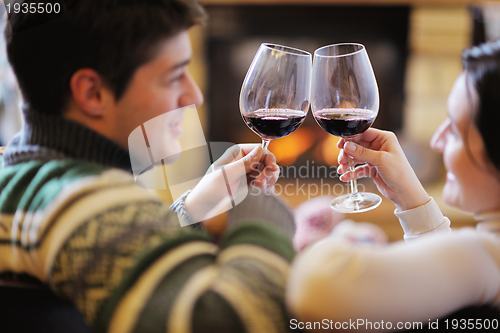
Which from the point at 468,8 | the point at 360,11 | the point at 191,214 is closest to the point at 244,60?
the point at 360,11

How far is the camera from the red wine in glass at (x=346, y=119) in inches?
29.8

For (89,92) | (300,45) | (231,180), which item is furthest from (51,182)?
(300,45)

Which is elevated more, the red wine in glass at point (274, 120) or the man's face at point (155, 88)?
the man's face at point (155, 88)

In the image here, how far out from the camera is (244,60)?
270cm

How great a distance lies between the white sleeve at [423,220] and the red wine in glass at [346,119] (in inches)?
7.1

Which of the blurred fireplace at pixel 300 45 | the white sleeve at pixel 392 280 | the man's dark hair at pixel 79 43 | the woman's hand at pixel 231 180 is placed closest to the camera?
the white sleeve at pixel 392 280

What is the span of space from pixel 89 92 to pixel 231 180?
30 cm

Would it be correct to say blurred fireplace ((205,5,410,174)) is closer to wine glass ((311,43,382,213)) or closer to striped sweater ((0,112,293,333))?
wine glass ((311,43,382,213))

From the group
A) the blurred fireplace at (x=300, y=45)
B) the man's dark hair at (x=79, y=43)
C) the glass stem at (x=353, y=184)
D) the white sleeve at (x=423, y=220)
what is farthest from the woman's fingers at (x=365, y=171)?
the blurred fireplace at (x=300, y=45)

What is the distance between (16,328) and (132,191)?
243 millimetres

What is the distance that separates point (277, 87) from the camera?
2.52ft

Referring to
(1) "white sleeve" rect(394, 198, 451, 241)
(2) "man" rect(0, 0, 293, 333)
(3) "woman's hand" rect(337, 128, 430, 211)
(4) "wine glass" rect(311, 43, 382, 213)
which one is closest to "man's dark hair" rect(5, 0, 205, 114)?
(2) "man" rect(0, 0, 293, 333)

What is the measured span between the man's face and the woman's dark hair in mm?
493

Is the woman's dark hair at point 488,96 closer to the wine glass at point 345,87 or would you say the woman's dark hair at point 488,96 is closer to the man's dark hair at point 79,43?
the wine glass at point 345,87
